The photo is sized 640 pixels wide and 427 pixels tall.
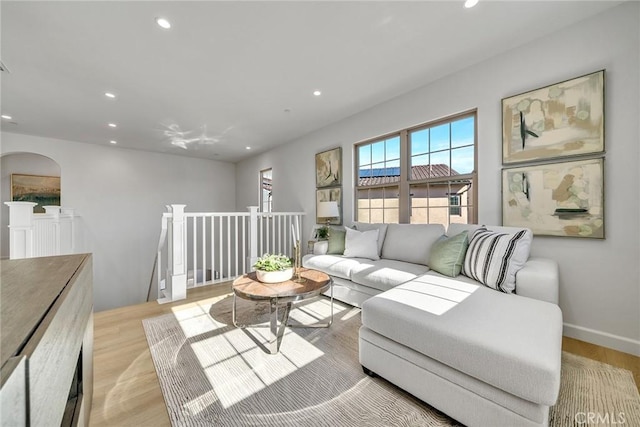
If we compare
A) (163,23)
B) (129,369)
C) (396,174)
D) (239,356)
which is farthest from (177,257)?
(396,174)

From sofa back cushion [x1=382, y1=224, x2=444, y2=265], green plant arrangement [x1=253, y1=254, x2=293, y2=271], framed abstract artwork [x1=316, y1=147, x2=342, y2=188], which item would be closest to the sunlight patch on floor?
green plant arrangement [x1=253, y1=254, x2=293, y2=271]

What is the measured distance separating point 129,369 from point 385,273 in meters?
2.11

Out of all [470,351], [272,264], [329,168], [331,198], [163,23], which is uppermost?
[163,23]

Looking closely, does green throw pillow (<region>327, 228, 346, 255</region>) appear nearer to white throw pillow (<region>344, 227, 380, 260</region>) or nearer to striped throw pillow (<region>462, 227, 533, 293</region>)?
white throw pillow (<region>344, 227, 380, 260</region>)

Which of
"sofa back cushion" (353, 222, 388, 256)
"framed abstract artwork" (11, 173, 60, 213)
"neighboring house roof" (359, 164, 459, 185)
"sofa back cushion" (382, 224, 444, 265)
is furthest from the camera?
"framed abstract artwork" (11, 173, 60, 213)

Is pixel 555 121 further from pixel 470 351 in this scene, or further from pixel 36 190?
pixel 36 190

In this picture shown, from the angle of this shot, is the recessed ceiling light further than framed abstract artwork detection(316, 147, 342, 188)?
No

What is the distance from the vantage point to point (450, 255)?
2.21 metres

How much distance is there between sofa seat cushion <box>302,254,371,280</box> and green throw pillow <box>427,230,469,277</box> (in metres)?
0.81

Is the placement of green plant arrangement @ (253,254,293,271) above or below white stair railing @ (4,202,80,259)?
below

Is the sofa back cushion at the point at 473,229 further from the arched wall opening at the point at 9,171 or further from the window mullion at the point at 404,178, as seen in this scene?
the arched wall opening at the point at 9,171

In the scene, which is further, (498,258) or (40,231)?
(40,231)

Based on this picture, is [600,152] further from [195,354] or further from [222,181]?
[222,181]

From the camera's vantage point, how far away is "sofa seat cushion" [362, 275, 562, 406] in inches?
40.5
